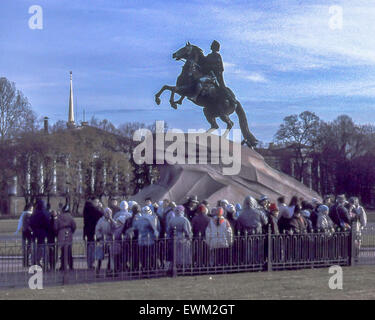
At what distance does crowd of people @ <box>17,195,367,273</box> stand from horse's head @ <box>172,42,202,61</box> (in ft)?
24.1

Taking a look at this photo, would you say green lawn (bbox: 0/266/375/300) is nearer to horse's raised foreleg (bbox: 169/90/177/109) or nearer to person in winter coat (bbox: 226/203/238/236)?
person in winter coat (bbox: 226/203/238/236)

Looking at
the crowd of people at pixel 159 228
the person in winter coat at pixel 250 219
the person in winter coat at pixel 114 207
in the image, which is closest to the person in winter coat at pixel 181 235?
the crowd of people at pixel 159 228

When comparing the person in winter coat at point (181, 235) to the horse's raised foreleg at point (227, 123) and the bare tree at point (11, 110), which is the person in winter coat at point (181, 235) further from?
the bare tree at point (11, 110)

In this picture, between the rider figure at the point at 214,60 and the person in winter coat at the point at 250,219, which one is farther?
Result: the rider figure at the point at 214,60

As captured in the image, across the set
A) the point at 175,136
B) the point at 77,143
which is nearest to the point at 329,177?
the point at 77,143

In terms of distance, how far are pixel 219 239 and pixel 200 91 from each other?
959 centimetres

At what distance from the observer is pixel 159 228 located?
1410 cm

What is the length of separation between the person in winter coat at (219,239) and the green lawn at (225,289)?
17.8 inches

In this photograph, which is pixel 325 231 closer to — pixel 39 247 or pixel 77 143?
pixel 39 247

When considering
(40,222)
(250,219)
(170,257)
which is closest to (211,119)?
(250,219)

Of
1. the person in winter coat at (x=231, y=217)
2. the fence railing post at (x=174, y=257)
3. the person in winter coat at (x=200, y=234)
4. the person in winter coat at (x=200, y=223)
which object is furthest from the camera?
the person in winter coat at (x=231, y=217)

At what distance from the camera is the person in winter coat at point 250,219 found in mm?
13742

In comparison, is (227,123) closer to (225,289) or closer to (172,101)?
(172,101)
